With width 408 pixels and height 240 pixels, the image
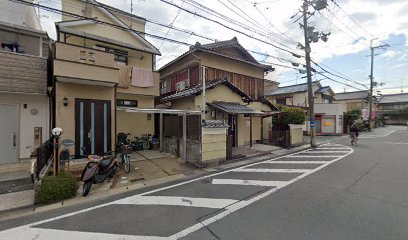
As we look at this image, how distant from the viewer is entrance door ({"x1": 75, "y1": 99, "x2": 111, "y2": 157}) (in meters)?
8.77

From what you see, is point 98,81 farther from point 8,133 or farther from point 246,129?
point 246,129

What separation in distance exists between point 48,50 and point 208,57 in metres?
9.29

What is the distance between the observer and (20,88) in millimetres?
7973

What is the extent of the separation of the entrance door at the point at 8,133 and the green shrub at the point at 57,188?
4464 millimetres

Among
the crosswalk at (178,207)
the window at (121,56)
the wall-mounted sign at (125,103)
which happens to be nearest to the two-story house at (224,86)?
the wall-mounted sign at (125,103)

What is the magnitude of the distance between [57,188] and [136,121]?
7.66 meters

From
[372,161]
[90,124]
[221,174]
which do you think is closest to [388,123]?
[372,161]

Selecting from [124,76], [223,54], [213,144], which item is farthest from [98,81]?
[223,54]

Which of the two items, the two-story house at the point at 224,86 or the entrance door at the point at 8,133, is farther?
the two-story house at the point at 224,86

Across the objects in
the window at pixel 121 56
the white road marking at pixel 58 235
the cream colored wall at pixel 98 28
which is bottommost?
the white road marking at pixel 58 235

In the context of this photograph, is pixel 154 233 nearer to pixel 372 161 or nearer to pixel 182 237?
pixel 182 237

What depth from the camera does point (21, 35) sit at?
346 inches

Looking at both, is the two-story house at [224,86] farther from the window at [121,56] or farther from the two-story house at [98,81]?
the window at [121,56]

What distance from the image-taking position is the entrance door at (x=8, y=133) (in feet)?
26.2
